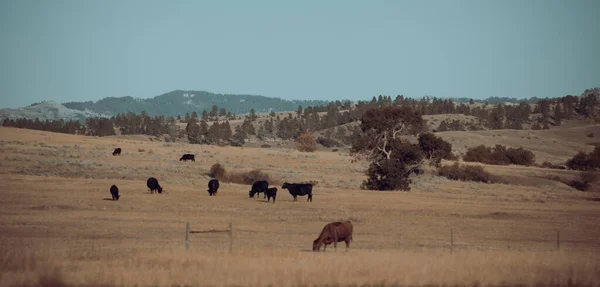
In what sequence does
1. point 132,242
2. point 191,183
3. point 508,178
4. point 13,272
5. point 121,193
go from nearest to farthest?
point 13,272, point 132,242, point 121,193, point 191,183, point 508,178

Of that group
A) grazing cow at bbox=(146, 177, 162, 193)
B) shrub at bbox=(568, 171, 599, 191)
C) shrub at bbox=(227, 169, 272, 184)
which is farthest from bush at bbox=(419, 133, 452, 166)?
grazing cow at bbox=(146, 177, 162, 193)

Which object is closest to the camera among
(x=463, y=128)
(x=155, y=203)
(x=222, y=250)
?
(x=222, y=250)

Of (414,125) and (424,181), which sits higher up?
(414,125)

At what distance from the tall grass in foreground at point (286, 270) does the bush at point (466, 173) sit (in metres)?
52.2

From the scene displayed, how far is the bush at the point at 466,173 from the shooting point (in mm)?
74188

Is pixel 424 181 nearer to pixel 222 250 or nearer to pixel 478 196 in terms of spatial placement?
pixel 478 196

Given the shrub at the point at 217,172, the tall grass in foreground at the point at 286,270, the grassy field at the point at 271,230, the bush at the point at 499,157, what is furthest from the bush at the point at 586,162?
the tall grass in foreground at the point at 286,270

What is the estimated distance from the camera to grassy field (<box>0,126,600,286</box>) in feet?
62.4

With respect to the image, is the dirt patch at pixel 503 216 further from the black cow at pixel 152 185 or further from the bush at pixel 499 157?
the bush at pixel 499 157

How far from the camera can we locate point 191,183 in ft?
181

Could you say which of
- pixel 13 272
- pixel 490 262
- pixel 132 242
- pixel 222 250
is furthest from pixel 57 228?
pixel 490 262

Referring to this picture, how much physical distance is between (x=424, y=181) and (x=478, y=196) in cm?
1393

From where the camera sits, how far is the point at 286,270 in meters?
19.4

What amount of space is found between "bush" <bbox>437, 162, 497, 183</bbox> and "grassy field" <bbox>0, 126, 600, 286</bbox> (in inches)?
162
